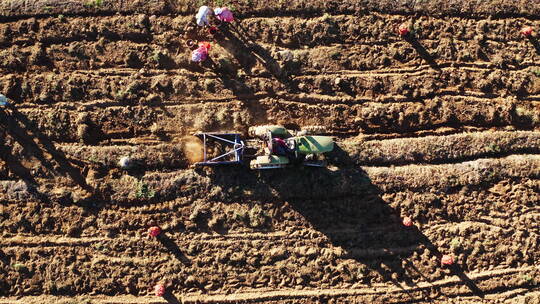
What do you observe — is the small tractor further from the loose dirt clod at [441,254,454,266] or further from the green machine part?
the loose dirt clod at [441,254,454,266]

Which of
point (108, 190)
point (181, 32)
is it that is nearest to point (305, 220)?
point (108, 190)

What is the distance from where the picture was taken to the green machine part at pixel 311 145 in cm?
1138

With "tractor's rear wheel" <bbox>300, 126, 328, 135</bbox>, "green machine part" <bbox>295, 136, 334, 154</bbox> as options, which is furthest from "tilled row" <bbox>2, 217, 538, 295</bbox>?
"tractor's rear wheel" <bbox>300, 126, 328, 135</bbox>

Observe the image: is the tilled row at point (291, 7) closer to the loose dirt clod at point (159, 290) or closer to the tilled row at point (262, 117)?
the tilled row at point (262, 117)

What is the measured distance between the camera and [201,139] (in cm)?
1240

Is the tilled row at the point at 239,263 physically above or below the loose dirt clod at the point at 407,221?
below

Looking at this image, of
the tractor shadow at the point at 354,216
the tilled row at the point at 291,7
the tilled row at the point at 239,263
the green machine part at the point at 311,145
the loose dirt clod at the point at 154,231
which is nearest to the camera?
the green machine part at the point at 311,145

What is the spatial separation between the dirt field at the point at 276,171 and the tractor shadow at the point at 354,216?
0.04 metres

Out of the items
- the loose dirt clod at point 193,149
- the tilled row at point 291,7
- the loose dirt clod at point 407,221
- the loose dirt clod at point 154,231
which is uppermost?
the tilled row at point 291,7

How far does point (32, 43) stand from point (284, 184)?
910 cm

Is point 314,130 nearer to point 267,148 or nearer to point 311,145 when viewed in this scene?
point 311,145

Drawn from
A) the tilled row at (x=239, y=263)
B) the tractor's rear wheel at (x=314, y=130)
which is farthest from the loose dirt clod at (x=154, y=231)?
the tractor's rear wheel at (x=314, y=130)

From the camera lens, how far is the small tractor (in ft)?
37.5

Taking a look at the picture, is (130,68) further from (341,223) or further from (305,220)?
(341,223)
